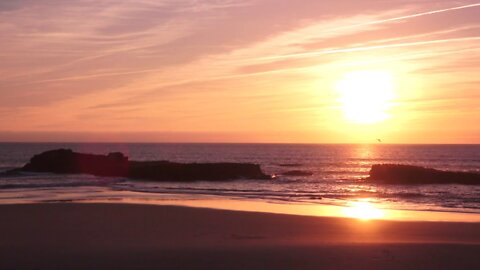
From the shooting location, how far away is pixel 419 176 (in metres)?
50.8

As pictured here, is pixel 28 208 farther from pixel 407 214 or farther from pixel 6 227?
pixel 407 214

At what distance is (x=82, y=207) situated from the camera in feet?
82.8

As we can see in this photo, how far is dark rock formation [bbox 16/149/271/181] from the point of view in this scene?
55031mm

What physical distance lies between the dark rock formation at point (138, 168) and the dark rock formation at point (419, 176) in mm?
10905

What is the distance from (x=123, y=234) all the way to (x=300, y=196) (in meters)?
20.2

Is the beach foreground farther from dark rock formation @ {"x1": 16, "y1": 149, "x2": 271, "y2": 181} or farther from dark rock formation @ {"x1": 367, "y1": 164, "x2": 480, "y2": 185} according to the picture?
dark rock formation @ {"x1": 16, "y1": 149, "x2": 271, "y2": 181}

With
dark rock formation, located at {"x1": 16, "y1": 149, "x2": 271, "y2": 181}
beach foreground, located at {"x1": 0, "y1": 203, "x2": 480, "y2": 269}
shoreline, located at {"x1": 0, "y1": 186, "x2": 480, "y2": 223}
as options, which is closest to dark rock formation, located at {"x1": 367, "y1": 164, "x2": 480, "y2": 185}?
dark rock formation, located at {"x1": 16, "y1": 149, "x2": 271, "y2": 181}

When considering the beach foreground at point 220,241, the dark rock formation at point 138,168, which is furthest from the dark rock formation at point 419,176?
the beach foreground at point 220,241

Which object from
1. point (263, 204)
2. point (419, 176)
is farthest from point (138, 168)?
point (263, 204)

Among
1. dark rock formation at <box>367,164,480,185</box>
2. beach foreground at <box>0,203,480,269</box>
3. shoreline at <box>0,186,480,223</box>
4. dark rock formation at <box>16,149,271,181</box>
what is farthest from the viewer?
dark rock formation at <box>16,149,271,181</box>

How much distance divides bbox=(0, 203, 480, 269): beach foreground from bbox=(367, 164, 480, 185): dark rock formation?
29.5 metres

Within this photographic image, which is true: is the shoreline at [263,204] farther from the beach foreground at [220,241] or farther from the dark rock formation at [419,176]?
the dark rock formation at [419,176]

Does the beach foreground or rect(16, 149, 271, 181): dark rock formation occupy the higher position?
rect(16, 149, 271, 181): dark rock formation

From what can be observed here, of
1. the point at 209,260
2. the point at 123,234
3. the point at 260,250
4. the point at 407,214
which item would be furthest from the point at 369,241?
the point at 407,214
